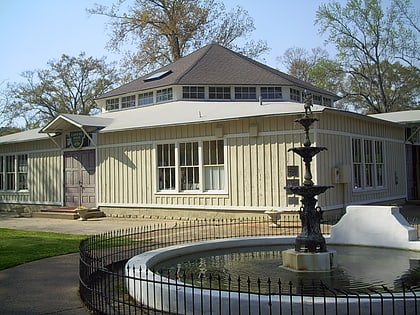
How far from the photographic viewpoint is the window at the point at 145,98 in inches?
961

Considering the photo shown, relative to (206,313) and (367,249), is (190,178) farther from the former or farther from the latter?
(206,313)

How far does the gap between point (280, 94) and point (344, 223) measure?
42.1 ft

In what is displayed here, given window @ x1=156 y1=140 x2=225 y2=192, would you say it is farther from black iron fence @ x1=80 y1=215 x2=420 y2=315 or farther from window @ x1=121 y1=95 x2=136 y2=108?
black iron fence @ x1=80 y1=215 x2=420 y2=315

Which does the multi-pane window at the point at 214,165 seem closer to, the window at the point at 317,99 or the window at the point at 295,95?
the window at the point at 295,95

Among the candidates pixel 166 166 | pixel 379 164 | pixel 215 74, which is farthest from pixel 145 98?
pixel 379 164

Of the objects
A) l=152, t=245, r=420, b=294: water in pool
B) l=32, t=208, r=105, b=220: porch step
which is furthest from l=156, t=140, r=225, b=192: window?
l=152, t=245, r=420, b=294: water in pool

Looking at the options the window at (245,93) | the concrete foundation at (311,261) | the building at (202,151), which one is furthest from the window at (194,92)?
the concrete foundation at (311,261)

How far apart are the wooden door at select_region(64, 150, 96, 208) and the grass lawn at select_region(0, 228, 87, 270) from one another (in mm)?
6294

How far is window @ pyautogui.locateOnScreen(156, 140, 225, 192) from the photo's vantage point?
18219 mm

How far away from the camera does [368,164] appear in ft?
64.7

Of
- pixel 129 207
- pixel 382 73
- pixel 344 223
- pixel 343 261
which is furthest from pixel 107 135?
pixel 382 73

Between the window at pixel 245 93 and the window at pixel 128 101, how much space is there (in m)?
5.40

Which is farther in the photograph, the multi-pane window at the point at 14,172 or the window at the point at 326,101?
the window at the point at 326,101

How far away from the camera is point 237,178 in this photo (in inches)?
692
